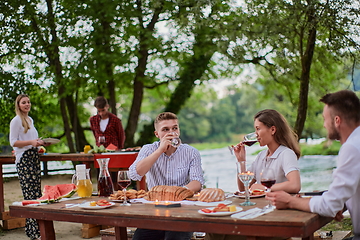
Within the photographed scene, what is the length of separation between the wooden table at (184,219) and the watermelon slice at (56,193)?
14cm

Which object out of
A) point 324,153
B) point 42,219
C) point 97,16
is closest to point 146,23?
point 97,16

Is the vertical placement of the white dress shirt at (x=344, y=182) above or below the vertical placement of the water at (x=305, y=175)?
above

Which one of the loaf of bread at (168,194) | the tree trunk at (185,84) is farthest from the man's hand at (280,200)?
the tree trunk at (185,84)

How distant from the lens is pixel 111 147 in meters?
6.08

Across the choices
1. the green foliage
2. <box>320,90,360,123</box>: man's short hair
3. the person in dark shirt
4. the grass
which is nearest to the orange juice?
<box>320,90,360,123</box>: man's short hair

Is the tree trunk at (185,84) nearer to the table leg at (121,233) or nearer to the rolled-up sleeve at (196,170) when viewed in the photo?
the rolled-up sleeve at (196,170)

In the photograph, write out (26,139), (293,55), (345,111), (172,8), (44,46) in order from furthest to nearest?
(44,46) < (172,8) < (293,55) < (26,139) < (345,111)

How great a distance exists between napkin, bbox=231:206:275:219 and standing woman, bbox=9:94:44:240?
3.55 meters

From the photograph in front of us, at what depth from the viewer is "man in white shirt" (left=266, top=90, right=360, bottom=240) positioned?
202 cm

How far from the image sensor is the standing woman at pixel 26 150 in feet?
16.8

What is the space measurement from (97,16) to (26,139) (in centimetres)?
475

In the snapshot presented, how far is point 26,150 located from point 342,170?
4156 millimetres

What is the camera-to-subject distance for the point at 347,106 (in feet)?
7.03

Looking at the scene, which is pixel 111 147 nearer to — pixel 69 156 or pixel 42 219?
pixel 69 156
